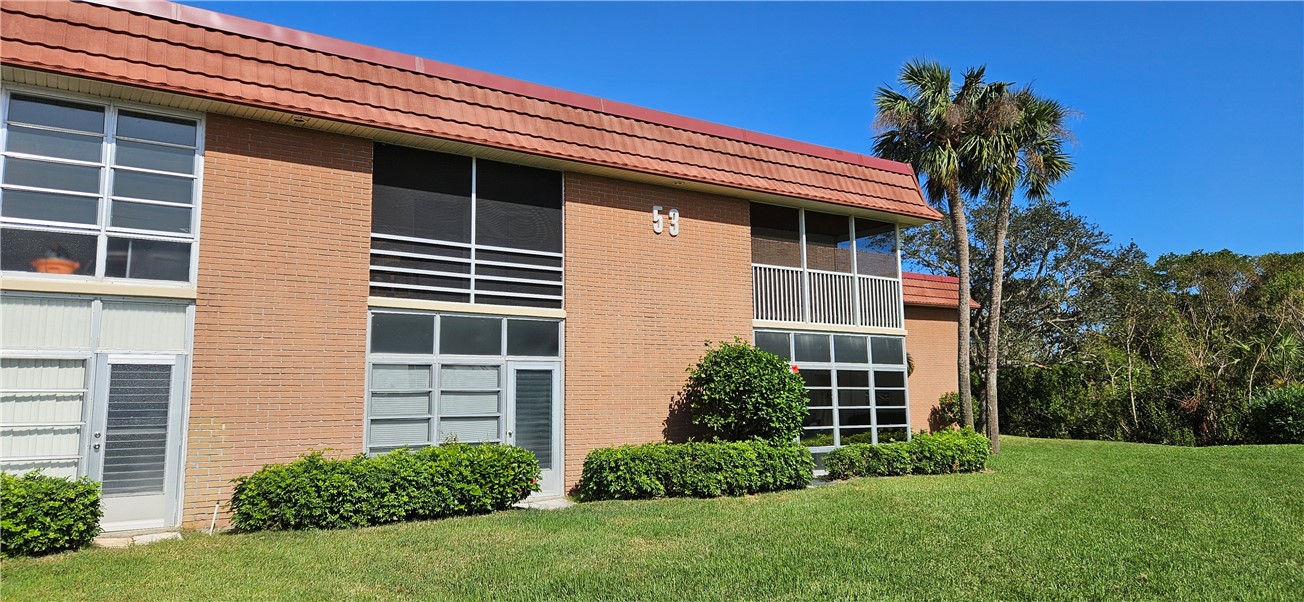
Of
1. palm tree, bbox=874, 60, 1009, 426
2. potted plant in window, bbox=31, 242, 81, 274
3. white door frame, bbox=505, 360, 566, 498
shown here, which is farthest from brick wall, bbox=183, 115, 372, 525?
palm tree, bbox=874, 60, 1009, 426

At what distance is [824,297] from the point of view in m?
14.5

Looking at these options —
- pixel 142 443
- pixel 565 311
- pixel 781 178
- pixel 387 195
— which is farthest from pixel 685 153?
pixel 142 443

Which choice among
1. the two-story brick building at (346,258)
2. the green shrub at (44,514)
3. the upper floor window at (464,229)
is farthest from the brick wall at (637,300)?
the green shrub at (44,514)

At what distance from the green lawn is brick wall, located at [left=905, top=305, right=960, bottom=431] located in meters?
8.08

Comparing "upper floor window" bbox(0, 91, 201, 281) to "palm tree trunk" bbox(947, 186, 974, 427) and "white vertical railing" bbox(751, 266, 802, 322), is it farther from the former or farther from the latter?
"palm tree trunk" bbox(947, 186, 974, 427)

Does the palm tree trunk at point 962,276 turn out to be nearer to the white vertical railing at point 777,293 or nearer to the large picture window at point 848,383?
the large picture window at point 848,383

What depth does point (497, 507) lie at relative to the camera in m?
10.1

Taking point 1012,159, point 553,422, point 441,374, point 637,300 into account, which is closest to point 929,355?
point 1012,159

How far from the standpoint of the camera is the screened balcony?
46.3 feet

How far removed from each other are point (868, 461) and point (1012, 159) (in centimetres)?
778

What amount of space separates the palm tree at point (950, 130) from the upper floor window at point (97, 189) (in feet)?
44.6

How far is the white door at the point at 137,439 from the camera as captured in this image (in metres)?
8.67

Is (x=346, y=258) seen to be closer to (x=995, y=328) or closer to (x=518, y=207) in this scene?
(x=518, y=207)

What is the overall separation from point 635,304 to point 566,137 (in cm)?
274
